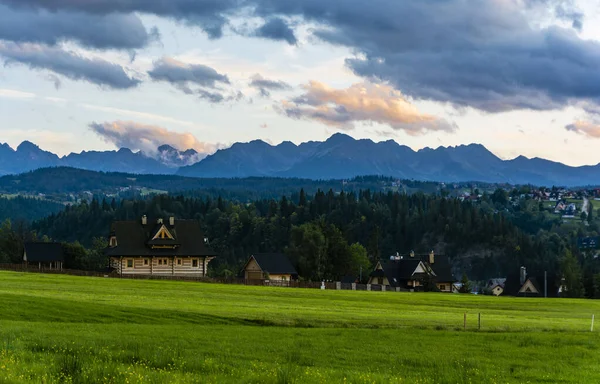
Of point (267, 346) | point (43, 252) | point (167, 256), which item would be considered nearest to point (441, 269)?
point (167, 256)

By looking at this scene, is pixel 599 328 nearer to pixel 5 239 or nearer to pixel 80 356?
pixel 80 356

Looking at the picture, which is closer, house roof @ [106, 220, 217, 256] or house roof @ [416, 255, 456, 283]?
house roof @ [106, 220, 217, 256]

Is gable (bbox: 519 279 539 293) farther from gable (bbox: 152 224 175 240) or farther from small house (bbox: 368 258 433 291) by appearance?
gable (bbox: 152 224 175 240)

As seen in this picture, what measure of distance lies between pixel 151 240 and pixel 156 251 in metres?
1.82

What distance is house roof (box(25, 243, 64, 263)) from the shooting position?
129 metres

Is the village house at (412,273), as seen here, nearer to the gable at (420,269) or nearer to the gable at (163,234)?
the gable at (420,269)

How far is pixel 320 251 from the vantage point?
142m

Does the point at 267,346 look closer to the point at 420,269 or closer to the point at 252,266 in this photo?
the point at 252,266

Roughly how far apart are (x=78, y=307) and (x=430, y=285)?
10707 centimetres

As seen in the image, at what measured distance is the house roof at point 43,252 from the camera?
5089 inches

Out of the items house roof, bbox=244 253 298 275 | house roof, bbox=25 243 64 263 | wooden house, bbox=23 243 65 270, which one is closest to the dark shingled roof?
house roof, bbox=244 253 298 275

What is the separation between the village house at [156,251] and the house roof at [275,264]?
1521 centimetres

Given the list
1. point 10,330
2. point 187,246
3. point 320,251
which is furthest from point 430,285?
point 10,330

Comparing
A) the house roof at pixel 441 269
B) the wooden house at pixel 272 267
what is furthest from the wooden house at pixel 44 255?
the house roof at pixel 441 269
